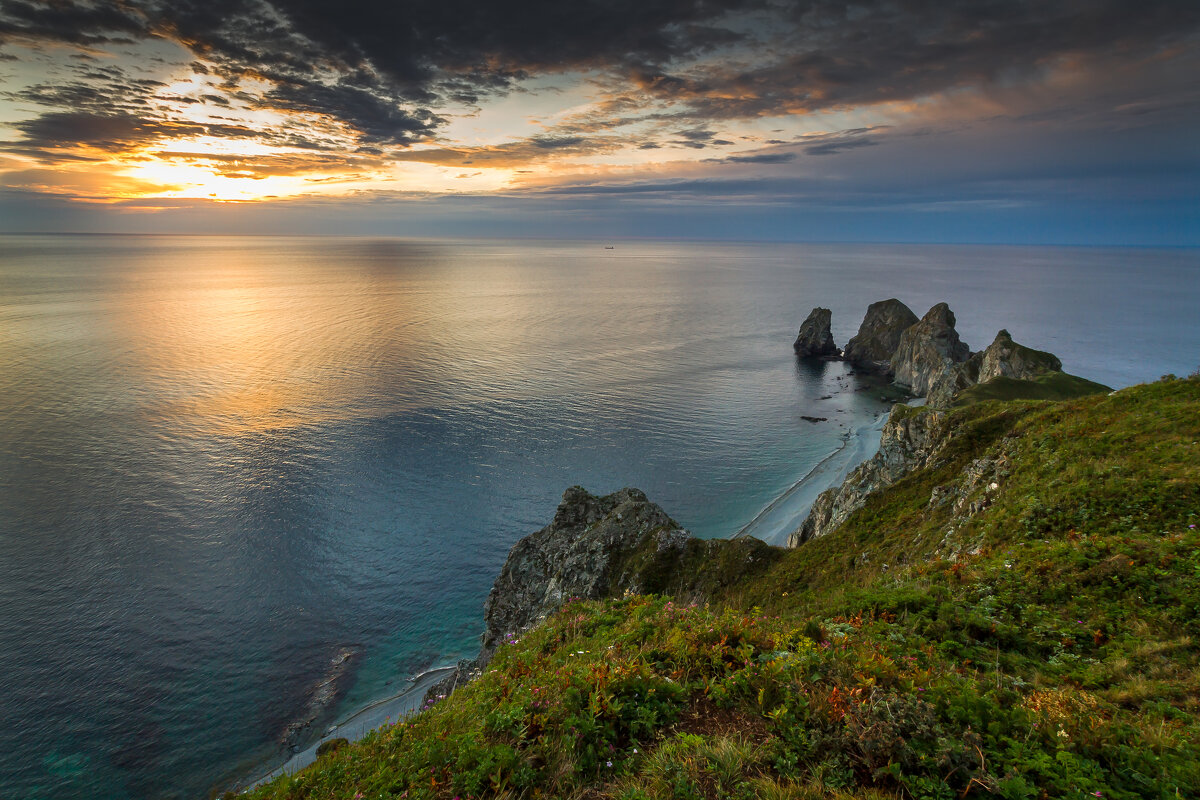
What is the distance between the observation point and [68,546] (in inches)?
1898

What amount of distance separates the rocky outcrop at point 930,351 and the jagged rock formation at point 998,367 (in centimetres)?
914

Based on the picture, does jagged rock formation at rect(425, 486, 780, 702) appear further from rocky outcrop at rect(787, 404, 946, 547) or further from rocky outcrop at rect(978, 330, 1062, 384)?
rocky outcrop at rect(978, 330, 1062, 384)

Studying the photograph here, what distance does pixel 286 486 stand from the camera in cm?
6019

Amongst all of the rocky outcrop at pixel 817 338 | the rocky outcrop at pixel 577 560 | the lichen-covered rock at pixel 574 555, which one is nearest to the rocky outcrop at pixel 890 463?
the rocky outcrop at pixel 577 560

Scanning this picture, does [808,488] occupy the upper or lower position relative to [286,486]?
upper

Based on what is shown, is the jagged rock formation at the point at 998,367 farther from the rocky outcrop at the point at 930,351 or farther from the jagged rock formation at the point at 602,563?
the jagged rock formation at the point at 602,563

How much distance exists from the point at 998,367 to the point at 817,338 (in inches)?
2104

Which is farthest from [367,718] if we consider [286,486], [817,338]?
[817,338]

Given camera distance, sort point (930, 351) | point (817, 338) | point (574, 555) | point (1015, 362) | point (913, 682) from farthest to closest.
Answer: point (817, 338), point (930, 351), point (1015, 362), point (574, 555), point (913, 682)

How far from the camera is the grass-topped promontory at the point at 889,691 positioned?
6859mm

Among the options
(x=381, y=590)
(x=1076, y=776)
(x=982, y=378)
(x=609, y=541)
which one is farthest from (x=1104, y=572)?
(x=982, y=378)

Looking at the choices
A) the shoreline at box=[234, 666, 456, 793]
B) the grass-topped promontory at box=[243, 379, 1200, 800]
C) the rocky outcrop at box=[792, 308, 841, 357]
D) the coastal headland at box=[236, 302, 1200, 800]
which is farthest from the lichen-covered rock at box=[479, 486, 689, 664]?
the rocky outcrop at box=[792, 308, 841, 357]

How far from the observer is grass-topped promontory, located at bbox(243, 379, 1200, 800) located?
686cm

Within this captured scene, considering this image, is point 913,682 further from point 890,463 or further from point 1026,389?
point 1026,389
